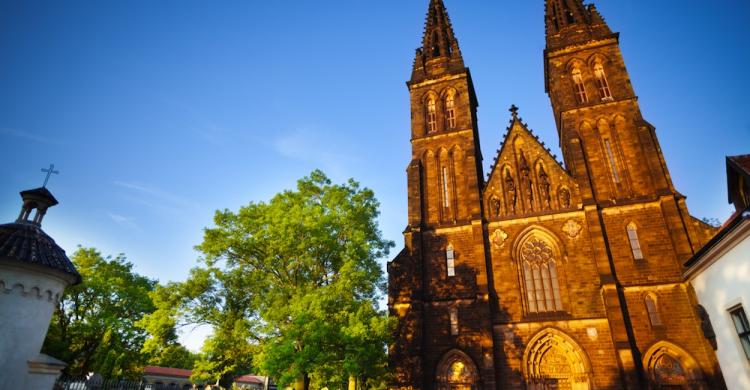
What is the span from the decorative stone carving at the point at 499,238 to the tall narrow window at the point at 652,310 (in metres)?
6.79

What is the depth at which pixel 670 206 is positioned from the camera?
18.6 metres

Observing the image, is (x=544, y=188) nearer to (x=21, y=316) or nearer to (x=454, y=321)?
(x=454, y=321)

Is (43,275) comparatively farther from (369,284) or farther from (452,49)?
(452,49)

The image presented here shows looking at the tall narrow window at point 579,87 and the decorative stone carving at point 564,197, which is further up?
the tall narrow window at point 579,87

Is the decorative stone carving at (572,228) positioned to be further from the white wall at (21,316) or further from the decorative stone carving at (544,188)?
the white wall at (21,316)

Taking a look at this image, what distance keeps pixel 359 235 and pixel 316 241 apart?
1.87 m

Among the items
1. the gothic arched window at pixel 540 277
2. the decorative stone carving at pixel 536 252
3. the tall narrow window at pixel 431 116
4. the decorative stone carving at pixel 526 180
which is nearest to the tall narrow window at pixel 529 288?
the gothic arched window at pixel 540 277

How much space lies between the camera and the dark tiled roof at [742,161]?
13141 mm

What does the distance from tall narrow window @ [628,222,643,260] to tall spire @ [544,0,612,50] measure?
13519 mm

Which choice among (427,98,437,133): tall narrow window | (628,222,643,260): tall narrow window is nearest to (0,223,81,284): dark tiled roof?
(427,98,437,133): tall narrow window

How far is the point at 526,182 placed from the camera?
2200 centimetres

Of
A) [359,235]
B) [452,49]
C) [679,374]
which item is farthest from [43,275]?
[452,49]

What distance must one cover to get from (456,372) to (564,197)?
11.0 meters

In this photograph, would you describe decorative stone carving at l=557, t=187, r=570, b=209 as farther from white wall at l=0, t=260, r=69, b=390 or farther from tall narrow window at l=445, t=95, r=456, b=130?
white wall at l=0, t=260, r=69, b=390
